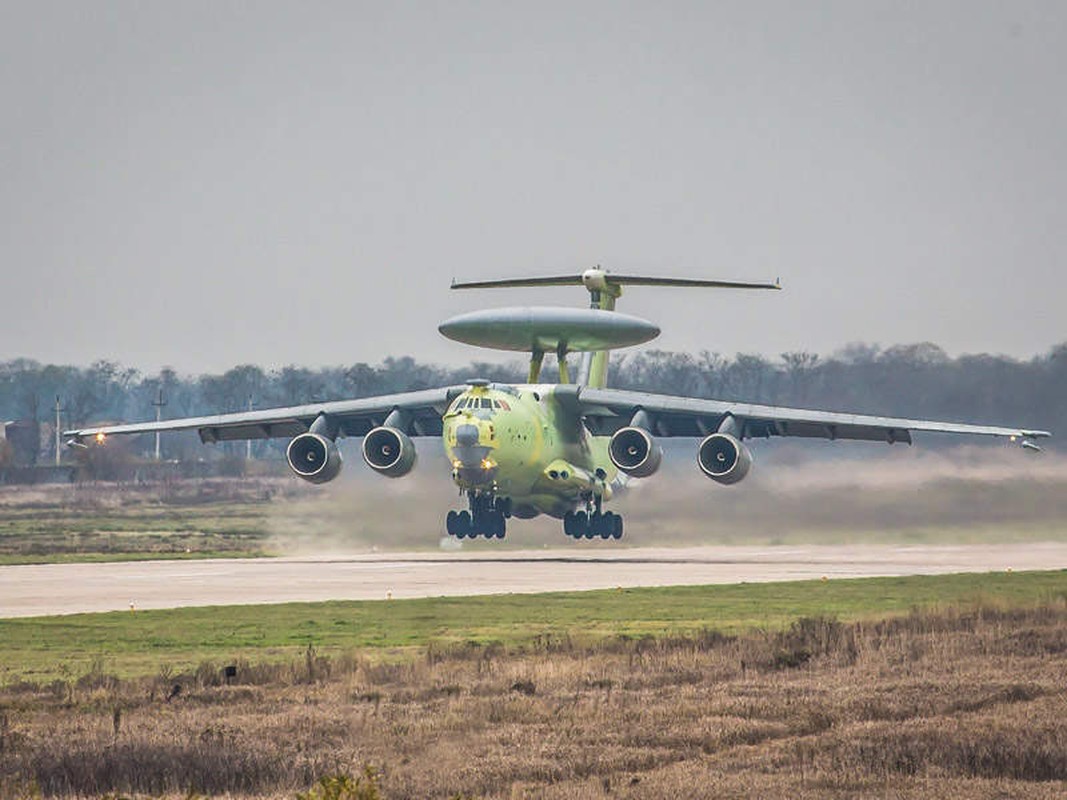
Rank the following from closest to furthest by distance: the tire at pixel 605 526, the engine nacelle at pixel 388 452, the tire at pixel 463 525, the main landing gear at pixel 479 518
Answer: the engine nacelle at pixel 388 452
the main landing gear at pixel 479 518
the tire at pixel 463 525
the tire at pixel 605 526

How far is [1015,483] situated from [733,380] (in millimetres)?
33551

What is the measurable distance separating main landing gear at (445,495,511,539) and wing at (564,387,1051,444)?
354cm

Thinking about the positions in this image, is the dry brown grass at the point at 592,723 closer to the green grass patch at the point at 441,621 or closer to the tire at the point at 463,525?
the green grass patch at the point at 441,621

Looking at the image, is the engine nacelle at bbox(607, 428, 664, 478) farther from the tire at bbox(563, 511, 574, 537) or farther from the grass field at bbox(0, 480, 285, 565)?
the grass field at bbox(0, 480, 285, 565)

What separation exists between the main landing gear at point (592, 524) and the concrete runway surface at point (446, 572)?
19.2 inches

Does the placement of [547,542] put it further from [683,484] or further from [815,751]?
[815,751]

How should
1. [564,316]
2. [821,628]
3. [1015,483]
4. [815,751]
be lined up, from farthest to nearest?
[1015,483]
[564,316]
[821,628]
[815,751]

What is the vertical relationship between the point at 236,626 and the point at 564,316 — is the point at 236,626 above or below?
below

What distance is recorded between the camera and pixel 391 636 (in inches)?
1053

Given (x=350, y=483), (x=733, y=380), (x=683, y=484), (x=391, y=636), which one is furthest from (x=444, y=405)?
(x=733, y=380)

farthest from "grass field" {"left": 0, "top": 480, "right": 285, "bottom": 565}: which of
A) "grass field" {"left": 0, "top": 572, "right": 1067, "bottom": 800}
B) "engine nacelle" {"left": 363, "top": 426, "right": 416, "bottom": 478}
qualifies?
"grass field" {"left": 0, "top": 572, "right": 1067, "bottom": 800}

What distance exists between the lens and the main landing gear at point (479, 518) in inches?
2058

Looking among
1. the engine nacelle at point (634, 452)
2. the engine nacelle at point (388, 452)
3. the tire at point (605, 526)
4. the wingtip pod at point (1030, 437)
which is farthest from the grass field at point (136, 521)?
the wingtip pod at point (1030, 437)

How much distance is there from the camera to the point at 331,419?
54750 mm
